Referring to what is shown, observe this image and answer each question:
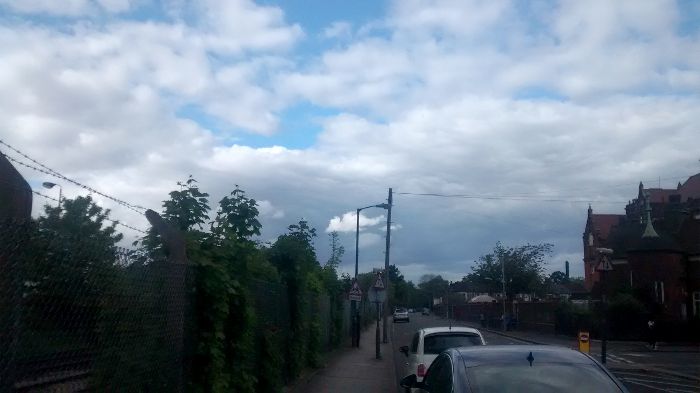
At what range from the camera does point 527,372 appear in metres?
6.46

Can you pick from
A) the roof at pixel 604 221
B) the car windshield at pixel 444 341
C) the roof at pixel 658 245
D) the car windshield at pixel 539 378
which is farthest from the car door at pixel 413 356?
the roof at pixel 604 221

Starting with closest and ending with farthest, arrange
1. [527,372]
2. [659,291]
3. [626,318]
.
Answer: [527,372] → [626,318] → [659,291]

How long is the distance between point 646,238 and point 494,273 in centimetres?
2739

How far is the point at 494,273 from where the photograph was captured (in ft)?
277

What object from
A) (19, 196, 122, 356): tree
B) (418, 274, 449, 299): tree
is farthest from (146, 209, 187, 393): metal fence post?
(418, 274, 449, 299): tree

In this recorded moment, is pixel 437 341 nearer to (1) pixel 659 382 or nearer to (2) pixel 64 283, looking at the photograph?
(2) pixel 64 283

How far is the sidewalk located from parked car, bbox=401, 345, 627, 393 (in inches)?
448

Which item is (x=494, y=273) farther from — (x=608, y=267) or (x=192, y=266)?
(x=192, y=266)

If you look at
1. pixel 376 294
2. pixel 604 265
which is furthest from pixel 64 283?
pixel 376 294

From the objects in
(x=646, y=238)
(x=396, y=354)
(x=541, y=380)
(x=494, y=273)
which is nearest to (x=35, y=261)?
(x=541, y=380)

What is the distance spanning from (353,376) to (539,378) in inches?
652

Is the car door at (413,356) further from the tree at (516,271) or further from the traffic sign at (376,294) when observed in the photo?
the tree at (516,271)

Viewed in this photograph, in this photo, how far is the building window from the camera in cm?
5721

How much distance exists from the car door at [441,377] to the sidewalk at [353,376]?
32.6 ft
